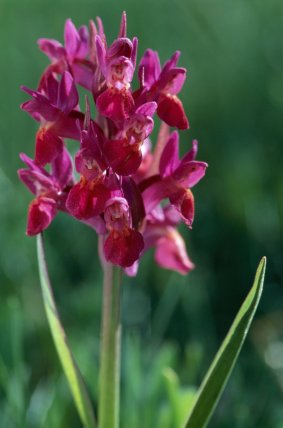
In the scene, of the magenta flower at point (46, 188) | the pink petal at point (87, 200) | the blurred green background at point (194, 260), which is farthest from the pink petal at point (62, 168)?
the blurred green background at point (194, 260)

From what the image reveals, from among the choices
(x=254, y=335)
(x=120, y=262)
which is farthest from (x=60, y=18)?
(x=120, y=262)

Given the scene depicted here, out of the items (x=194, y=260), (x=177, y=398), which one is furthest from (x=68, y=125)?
(x=194, y=260)

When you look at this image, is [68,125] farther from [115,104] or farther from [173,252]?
[173,252]

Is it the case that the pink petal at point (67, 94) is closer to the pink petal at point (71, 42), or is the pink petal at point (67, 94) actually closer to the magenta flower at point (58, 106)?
the magenta flower at point (58, 106)

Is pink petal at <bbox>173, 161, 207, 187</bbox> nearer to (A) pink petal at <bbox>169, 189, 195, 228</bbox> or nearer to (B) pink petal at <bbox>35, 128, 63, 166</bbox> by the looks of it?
(A) pink petal at <bbox>169, 189, 195, 228</bbox>

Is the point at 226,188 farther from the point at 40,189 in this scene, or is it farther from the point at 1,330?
the point at 40,189

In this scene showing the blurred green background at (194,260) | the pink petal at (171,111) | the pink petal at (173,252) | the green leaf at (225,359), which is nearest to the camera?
the green leaf at (225,359)

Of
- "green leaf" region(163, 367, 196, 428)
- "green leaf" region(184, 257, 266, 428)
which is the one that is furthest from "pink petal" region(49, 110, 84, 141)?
"green leaf" region(163, 367, 196, 428)
